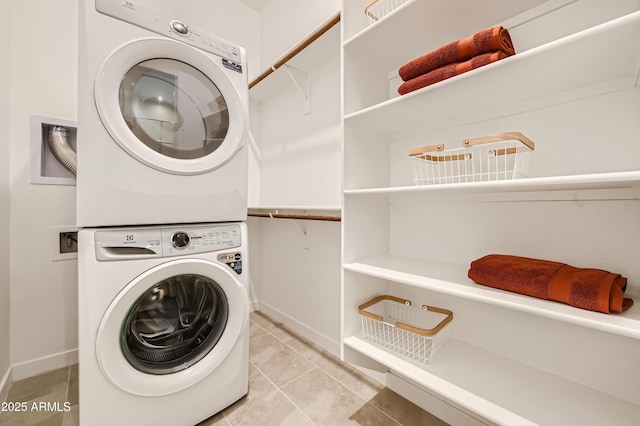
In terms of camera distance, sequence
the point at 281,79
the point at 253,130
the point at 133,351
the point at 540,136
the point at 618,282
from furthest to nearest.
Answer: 1. the point at 253,130
2. the point at 281,79
3. the point at 133,351
4. the point at 540,136
5. the point at 618,282

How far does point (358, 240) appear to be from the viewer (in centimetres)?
121

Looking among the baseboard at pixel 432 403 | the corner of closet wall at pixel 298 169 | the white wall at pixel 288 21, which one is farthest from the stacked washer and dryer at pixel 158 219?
the white wall at pixel 288 21

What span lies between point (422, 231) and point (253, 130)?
176 centimetres

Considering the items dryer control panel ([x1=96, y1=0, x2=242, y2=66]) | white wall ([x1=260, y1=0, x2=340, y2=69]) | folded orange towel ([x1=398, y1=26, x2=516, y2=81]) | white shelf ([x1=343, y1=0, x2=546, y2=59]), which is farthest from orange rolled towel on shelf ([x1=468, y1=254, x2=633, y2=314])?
white wall ([x1=260, y1=0, x2=340, y2=69])

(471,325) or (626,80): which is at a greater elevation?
(626,80)

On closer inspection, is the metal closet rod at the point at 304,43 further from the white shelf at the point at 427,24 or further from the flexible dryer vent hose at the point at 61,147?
the flexible dryer vent hose at the point at 61,147

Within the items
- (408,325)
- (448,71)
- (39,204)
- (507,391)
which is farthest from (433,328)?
(39,204)

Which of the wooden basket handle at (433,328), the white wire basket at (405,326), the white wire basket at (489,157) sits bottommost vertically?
the white wire basket at (405,326)

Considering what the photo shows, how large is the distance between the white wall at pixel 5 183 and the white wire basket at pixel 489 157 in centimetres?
204

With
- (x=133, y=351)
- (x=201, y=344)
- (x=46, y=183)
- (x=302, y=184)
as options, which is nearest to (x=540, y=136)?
(x=302, y=184)

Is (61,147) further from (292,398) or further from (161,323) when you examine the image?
(292,398)

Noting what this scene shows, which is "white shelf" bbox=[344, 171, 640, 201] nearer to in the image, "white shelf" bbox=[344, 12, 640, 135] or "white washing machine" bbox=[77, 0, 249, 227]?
"white shelf" bbox=[344, 12, 640, 135]

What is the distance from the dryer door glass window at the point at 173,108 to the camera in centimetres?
105

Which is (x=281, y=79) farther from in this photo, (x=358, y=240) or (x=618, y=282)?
(x=618, y=282)
